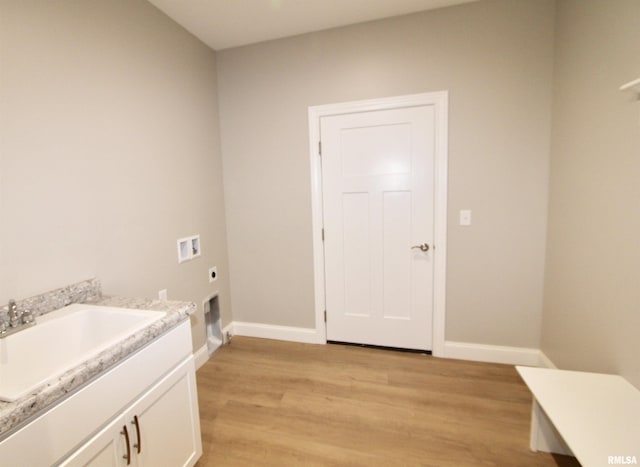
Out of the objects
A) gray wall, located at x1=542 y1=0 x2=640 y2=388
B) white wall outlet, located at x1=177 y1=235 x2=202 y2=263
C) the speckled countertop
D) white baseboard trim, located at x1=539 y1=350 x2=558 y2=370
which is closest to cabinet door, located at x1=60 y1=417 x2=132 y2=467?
the speckled countertop

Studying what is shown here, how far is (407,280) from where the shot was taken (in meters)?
2.47

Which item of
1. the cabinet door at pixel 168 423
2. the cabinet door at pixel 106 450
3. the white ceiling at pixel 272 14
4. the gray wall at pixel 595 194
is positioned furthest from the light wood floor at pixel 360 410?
the white ceiling at pixel 272 14

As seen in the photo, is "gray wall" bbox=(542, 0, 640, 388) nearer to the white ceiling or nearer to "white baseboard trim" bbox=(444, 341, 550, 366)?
"white baseboard trim" bbox=(444, 341, 550, 366)

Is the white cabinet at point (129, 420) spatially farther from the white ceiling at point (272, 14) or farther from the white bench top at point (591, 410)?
the white ceiling at point (272, 14)

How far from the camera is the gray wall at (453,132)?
210 centimetres

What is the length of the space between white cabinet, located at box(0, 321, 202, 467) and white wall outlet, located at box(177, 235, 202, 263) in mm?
988

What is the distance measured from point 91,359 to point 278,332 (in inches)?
78.2

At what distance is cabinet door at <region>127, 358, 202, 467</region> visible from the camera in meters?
1.14

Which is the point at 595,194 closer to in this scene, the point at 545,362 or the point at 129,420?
the point at 545,362

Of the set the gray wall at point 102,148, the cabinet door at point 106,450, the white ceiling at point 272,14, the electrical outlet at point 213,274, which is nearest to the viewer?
the cabinet door at point 106,450

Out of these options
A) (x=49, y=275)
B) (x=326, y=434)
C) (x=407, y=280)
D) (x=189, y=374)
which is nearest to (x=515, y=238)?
(x=407, y=280)

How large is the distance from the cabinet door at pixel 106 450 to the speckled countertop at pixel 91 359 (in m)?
0.20

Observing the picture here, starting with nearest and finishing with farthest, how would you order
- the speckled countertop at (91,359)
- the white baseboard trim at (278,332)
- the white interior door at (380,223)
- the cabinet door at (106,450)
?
1. the speckled countertop at (91,359)
2. the cabinet door at (106,450)
3. the white interior door at (380,223)
4. the white baseboard trim at (278,332)

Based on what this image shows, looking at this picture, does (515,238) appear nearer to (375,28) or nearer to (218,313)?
(375,28)
